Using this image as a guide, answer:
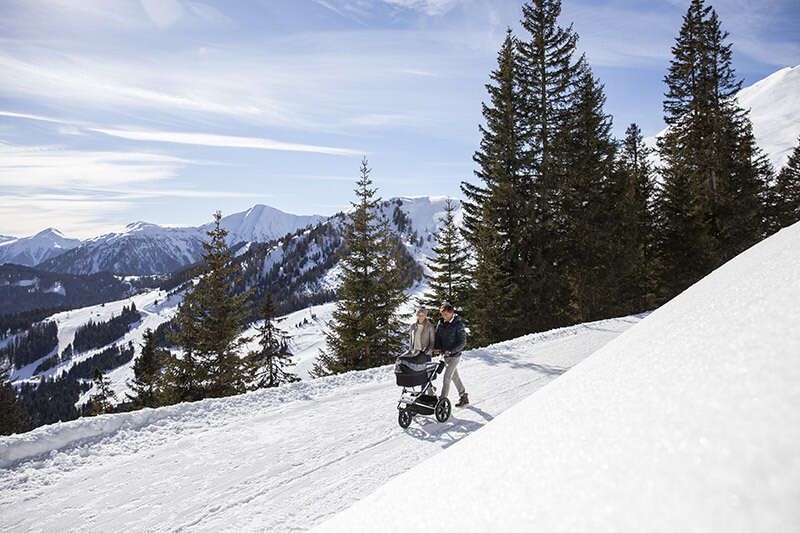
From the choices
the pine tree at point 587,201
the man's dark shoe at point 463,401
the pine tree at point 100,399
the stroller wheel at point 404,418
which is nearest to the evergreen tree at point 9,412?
the pine tree at point 100,399

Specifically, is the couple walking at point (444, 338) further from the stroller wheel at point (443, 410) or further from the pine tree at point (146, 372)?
the pine tree at point (146, 372)

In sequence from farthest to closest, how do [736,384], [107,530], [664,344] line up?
[107,530] < [664,344] < [736,384]

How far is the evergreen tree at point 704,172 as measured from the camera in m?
26.6

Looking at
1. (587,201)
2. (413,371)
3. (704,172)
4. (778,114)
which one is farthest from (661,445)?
(778,114)

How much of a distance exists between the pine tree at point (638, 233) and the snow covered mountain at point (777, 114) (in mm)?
116225

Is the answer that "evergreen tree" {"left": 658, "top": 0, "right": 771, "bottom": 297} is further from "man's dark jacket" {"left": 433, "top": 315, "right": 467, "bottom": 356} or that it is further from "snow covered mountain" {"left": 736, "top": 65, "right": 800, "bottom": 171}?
"snow covered mountain" {"left": 736, "top": 65, "right": 800, "bottom": 171}

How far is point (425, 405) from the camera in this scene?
7.73m

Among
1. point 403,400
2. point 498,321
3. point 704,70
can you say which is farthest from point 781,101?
point 403,400

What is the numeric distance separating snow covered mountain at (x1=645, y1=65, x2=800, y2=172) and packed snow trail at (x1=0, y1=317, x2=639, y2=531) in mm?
145068

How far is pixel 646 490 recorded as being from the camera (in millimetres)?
1125

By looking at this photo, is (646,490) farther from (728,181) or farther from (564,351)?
(728,181)

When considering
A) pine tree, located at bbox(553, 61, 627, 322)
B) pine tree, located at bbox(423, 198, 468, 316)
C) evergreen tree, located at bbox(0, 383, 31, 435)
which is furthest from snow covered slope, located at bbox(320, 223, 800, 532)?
evergreen tree, located at bbox(0, 383, 31, 435)

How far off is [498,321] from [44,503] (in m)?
18.3

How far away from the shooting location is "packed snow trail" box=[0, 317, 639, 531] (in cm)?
536
